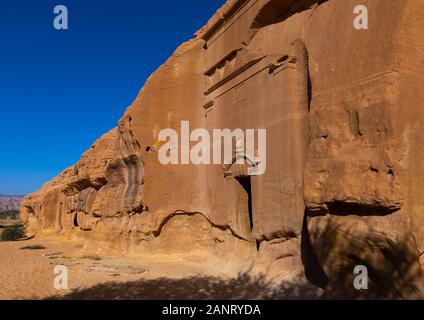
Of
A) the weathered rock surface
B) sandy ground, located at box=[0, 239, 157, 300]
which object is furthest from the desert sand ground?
the weathered rock surface

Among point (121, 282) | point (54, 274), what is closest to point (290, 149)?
point (121, 282)

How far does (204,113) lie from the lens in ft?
38.4

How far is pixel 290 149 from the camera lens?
744cm

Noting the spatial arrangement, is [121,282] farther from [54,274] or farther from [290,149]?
[290,149]

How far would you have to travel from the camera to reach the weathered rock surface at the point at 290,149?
5180 millimetres

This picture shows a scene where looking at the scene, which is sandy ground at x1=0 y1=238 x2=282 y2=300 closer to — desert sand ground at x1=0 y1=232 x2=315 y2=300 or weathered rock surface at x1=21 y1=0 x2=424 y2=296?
desert sand ground at x1=0 y1=232 x2=315 y2=300

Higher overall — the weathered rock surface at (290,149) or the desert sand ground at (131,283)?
the weathered rock surface at (290,149)

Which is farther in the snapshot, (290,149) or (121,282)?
(121,282)

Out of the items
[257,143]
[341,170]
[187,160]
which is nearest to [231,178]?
[257,143]

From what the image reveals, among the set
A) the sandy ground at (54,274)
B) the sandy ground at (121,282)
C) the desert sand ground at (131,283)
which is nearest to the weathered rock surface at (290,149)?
the desert sand ground at (131,283)

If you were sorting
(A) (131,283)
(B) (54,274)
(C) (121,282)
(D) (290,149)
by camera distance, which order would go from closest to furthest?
1. (D) (290,149)
2. (A) (131,283)
3. (C) (121,282)
4. (B) (54,274)

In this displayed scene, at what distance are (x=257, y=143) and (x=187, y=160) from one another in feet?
12.1

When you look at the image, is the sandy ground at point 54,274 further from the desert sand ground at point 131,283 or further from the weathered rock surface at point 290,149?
the weathered rock surface at point 290,149

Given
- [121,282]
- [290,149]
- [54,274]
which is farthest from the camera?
[54,274]
